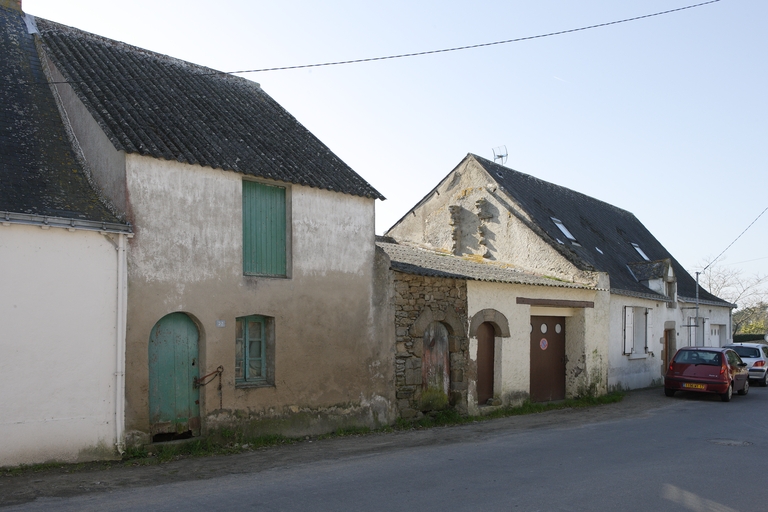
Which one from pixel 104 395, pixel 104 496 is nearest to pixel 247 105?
pixel 104 395

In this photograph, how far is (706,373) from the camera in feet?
58.7

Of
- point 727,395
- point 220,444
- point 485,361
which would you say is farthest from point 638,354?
point 220,444

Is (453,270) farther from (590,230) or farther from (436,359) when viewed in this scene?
(590,230)

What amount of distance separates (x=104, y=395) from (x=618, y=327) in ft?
50.5

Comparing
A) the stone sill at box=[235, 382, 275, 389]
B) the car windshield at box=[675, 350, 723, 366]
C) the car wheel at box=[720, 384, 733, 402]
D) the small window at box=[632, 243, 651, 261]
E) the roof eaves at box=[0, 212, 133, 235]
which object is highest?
the small window at box=[632, 243, 651, 261]

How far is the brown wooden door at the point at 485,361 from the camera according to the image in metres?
15.2

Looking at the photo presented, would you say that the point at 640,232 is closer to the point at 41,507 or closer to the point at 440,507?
the point at 440,507

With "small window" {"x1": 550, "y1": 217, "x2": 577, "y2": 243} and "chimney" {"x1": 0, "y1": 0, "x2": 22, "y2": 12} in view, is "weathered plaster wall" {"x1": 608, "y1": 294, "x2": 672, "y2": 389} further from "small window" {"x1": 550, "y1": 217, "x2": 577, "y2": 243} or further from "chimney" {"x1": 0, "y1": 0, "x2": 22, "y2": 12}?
"chimney" {"x1": 0, "y1": 0, "x2": 22, "y2": 12}

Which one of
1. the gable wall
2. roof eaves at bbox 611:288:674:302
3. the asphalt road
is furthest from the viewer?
roof eaves at bbox 611:288:674:302

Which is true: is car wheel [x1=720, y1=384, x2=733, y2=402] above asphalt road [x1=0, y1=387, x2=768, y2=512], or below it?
below

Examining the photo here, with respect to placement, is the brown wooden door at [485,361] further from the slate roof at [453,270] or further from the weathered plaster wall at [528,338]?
the slate roof at [453,270]

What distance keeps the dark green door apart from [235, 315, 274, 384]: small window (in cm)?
82

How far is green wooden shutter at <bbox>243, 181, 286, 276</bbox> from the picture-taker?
11.1 m

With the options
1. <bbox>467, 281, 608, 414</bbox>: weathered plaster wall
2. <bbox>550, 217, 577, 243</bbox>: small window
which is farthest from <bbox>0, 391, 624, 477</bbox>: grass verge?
<bbox>550, 217, 577, 243</bbox>: small window
